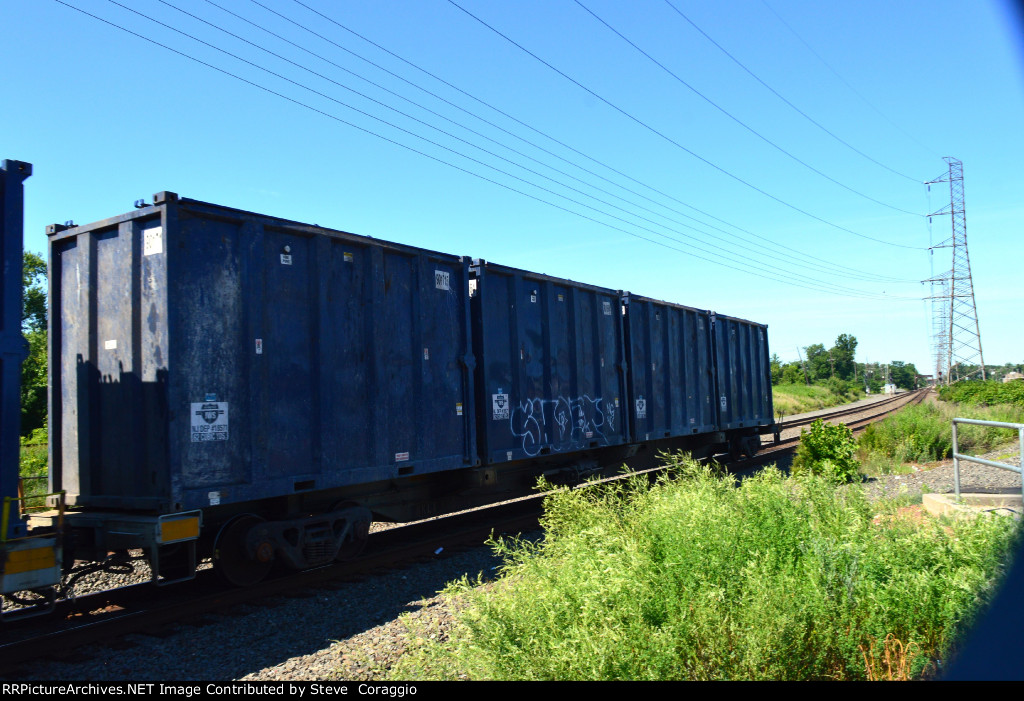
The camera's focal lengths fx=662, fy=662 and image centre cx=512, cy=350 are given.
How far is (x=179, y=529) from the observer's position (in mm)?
5836

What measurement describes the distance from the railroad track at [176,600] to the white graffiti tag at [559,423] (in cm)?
135

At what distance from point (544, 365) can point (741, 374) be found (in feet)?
30.8

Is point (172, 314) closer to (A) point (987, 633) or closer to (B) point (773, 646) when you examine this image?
(B) point (773, 646)

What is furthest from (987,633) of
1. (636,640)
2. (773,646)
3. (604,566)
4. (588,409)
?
(588,409)

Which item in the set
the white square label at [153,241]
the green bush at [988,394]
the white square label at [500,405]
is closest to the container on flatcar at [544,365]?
the white square label at [500,405]

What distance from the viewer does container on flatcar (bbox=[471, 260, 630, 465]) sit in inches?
372

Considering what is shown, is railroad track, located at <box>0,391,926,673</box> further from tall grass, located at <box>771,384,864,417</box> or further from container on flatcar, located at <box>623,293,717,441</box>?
tall grass, located at <box>771,384,864,417</box>

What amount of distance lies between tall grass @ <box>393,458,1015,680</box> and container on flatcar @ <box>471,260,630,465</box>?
4580 mm

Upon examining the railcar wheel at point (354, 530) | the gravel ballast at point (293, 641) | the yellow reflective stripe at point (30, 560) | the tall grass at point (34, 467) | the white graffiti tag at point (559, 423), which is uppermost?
the white graffiti tag at point (559, 423)

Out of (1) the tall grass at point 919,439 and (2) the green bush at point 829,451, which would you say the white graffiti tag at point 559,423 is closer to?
(2) the green bush at point 829,451

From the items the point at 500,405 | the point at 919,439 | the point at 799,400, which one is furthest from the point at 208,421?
the point at 799,400

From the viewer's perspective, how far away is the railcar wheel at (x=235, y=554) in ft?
21.5

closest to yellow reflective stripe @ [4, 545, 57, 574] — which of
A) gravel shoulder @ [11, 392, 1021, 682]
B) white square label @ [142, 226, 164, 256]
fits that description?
gravel shoulder @ [11, 392, 1021, 682]

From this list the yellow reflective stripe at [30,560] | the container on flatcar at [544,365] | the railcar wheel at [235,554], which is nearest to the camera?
the yellow reflective stripe at [30,560]
